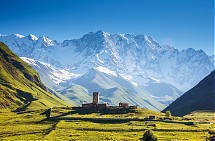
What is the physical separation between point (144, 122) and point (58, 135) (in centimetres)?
5243

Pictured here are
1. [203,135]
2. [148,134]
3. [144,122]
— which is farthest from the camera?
[144,122]

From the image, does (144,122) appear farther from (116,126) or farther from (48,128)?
(48,128)

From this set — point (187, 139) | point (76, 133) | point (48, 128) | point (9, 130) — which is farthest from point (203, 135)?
point (9, 130)

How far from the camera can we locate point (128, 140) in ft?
496

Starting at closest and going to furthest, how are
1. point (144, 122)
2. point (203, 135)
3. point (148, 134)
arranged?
point (148, 134) < point (203, 135) < point (144, 122)

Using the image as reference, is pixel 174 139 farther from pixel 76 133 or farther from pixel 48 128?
pixel 48 128

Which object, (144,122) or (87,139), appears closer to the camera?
(87,139)

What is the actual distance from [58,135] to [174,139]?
50.9m

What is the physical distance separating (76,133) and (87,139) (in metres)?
14.7

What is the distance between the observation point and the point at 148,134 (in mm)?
137125

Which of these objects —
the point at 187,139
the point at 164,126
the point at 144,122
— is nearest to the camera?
the point at 187,139

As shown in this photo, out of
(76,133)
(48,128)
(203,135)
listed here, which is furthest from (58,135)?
(203,135)

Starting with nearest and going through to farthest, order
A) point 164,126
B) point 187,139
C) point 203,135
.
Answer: point 187,139, point 203,135, point 164,126

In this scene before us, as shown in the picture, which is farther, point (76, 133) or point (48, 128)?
point (48, 128)
